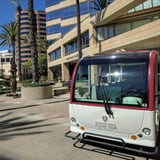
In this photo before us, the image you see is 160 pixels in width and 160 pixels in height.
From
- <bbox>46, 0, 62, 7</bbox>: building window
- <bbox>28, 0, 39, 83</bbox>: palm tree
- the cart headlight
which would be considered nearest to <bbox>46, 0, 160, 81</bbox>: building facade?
<bbox>28, 0, 39, 83</bbox>: palm tree

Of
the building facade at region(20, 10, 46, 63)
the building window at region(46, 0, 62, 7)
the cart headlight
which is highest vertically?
the building facade at region(20, 10, 46, 63)

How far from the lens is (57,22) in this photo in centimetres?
4975

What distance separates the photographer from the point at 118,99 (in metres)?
4.69

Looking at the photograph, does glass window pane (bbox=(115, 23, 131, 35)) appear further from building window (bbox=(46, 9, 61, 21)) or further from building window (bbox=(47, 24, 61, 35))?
building window (bbox=(47, 24, 61, 35))

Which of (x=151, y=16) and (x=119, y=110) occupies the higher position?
(x=151, y=16)

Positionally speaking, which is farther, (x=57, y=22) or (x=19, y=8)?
(x=57, y=22)

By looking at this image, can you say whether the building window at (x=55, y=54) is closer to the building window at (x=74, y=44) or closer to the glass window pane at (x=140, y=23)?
the building window at (x=74, y=44)

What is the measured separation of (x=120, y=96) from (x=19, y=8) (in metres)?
33.0

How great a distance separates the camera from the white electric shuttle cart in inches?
170

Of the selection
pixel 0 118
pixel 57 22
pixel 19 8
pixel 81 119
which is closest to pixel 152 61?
pixel 81 119

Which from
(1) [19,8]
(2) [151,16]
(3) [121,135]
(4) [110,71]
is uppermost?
(1) [19,8]

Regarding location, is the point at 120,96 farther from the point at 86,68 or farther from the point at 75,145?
the point at 75,145

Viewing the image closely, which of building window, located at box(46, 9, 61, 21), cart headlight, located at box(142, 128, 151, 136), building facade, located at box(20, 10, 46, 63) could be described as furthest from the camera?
building facade, located at box(20, 10, 46, 63)

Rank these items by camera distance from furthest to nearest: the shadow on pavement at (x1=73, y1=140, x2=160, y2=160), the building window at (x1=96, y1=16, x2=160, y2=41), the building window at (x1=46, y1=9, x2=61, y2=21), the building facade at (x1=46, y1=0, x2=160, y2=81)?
the building window at (x1=46, y1=9, x2=61, y2=21) < the building window at (x1=96, y1=16, x2=160, y2=41) < the building facade at (x1=46, y1=0, x2=160, y2=81) < the shadow on pavement at (x1=73, y1=140, x2=160, y2=160)
